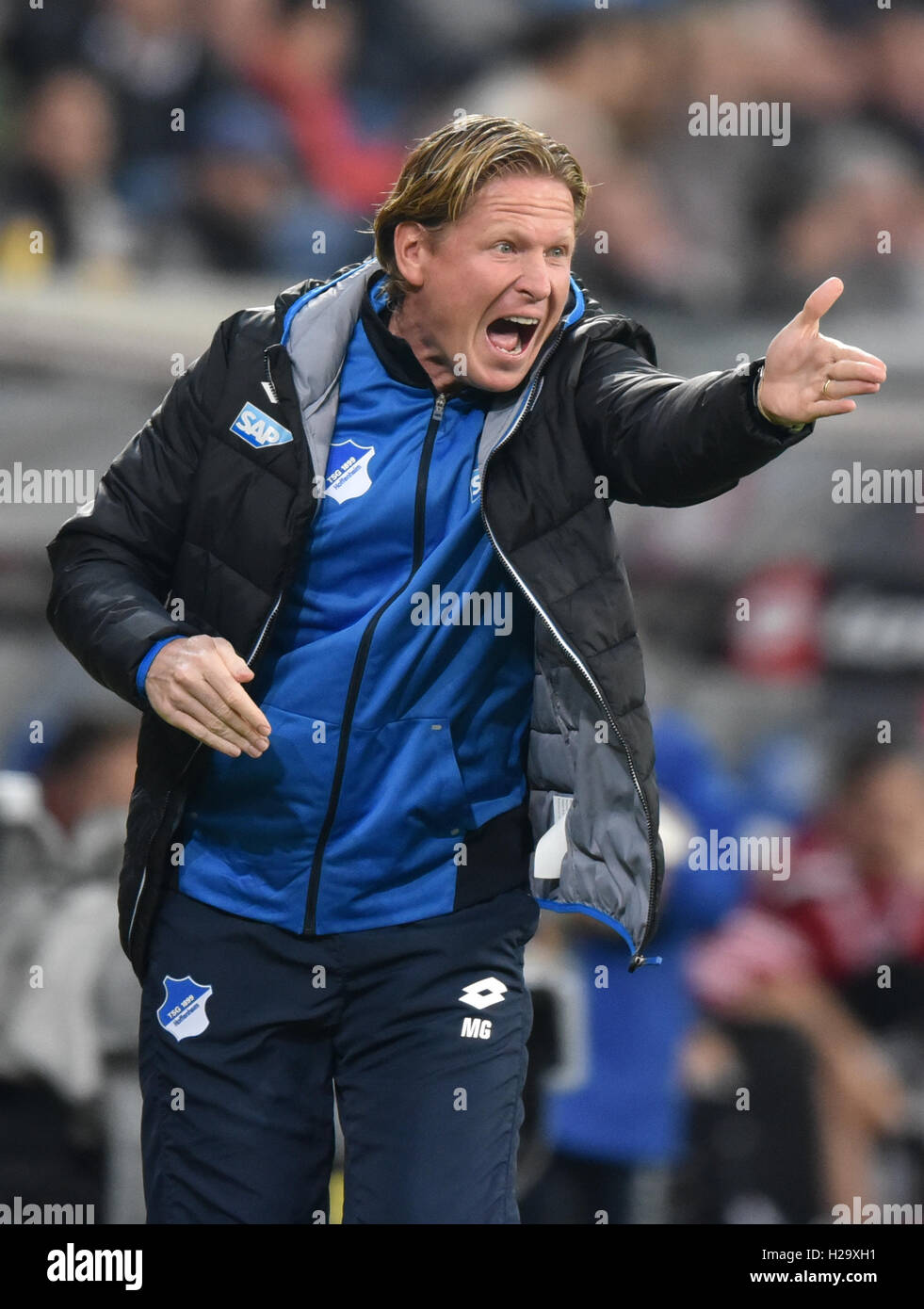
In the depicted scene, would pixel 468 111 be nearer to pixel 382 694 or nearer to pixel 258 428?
pixel 258 428

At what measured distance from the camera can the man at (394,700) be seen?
2.11 meters

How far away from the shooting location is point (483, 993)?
216cm

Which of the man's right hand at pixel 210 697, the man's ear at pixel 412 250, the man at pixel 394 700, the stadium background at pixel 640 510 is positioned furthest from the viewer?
the stadium background at pixel 640 510

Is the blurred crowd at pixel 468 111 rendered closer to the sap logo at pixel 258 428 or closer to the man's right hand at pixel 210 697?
the sap logo at pixel 258 428

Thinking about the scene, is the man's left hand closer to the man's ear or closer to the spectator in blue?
the man's ear

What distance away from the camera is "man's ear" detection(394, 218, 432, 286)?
2209mm

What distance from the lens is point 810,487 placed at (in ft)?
16.2

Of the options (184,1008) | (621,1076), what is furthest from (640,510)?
(184,1008)

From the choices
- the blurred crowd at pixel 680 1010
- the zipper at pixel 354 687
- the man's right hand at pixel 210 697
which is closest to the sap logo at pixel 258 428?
the zipper at pixel 354 687

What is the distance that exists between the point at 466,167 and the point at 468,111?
3.21 meters

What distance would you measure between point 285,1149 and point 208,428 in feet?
2.93

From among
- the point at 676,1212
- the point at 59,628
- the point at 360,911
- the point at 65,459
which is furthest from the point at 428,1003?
the point at 65,459

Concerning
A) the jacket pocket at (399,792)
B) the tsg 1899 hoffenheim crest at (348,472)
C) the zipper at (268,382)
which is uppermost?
the zipper at (268,382)

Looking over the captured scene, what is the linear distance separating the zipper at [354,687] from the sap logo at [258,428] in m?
0.17
